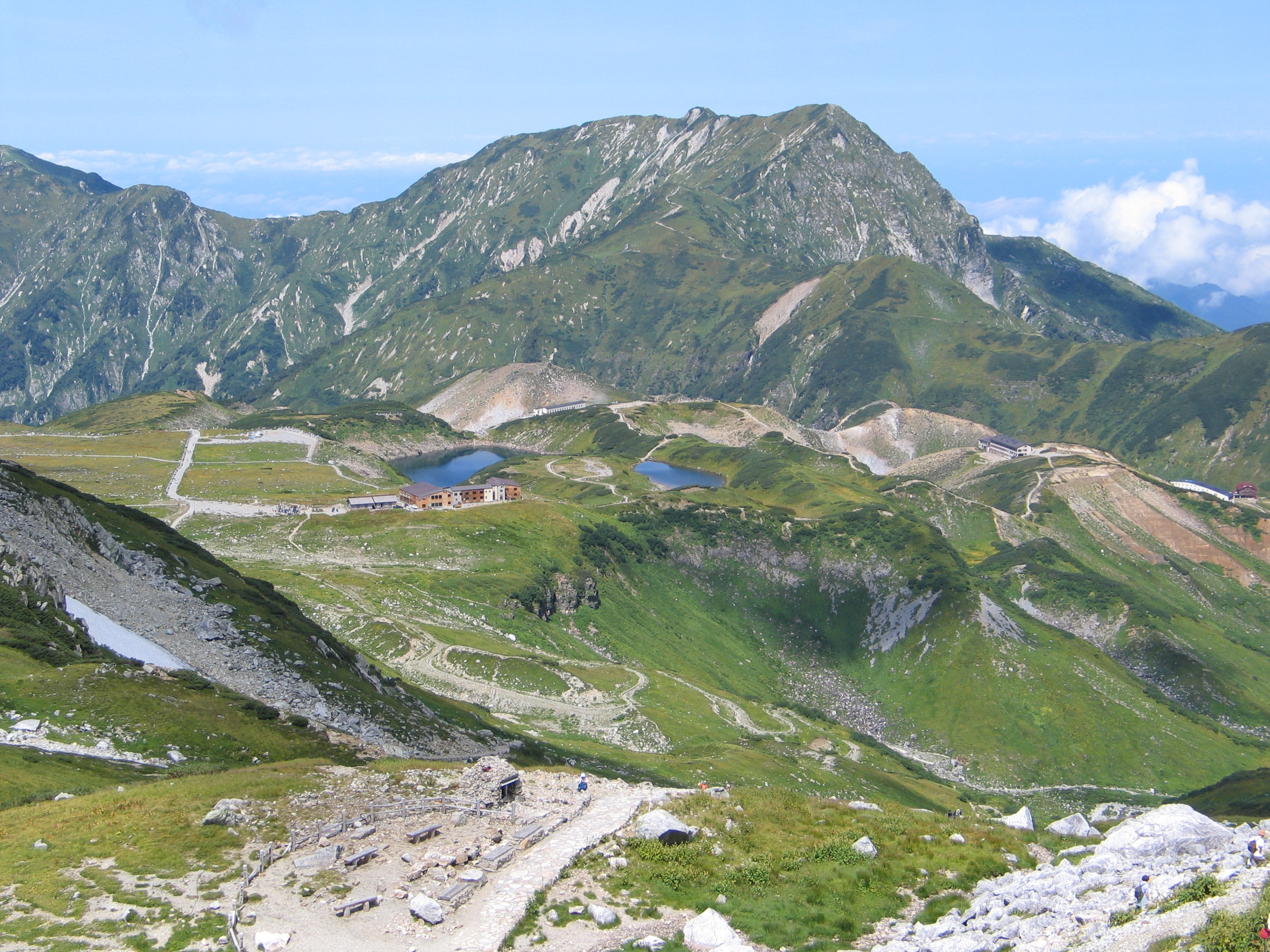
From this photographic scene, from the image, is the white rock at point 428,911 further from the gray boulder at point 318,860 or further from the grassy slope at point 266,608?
the grassy slope at point 266,608

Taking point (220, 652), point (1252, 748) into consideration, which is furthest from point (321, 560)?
point (1252, 748)

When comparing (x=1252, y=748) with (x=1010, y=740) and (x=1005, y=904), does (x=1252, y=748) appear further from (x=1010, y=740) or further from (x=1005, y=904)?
(x=1005, y=904)

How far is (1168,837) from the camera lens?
87.0 ft

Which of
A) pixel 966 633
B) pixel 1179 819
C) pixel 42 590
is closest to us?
pixel 1179 819

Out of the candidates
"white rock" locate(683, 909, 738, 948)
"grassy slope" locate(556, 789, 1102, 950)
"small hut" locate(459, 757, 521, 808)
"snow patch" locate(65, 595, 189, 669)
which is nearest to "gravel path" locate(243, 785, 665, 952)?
"grassy slope" locate(556, 789, 1102, 950)

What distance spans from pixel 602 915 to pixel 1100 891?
13201mm

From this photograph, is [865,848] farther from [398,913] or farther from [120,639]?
[120,639]

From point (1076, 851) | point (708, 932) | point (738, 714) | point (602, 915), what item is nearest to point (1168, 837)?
point (1076, 851)

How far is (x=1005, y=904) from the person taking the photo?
2459 centimetres

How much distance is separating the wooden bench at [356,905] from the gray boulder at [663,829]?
9009 mm

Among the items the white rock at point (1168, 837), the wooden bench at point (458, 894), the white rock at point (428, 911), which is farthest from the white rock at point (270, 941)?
the white rock at point (1168, 837)

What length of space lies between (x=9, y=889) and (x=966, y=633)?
464ft

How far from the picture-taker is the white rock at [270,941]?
23.8m

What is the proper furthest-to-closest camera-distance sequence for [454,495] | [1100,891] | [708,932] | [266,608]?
[454,495] < [266,608] < [708,932] < [1100,891]
